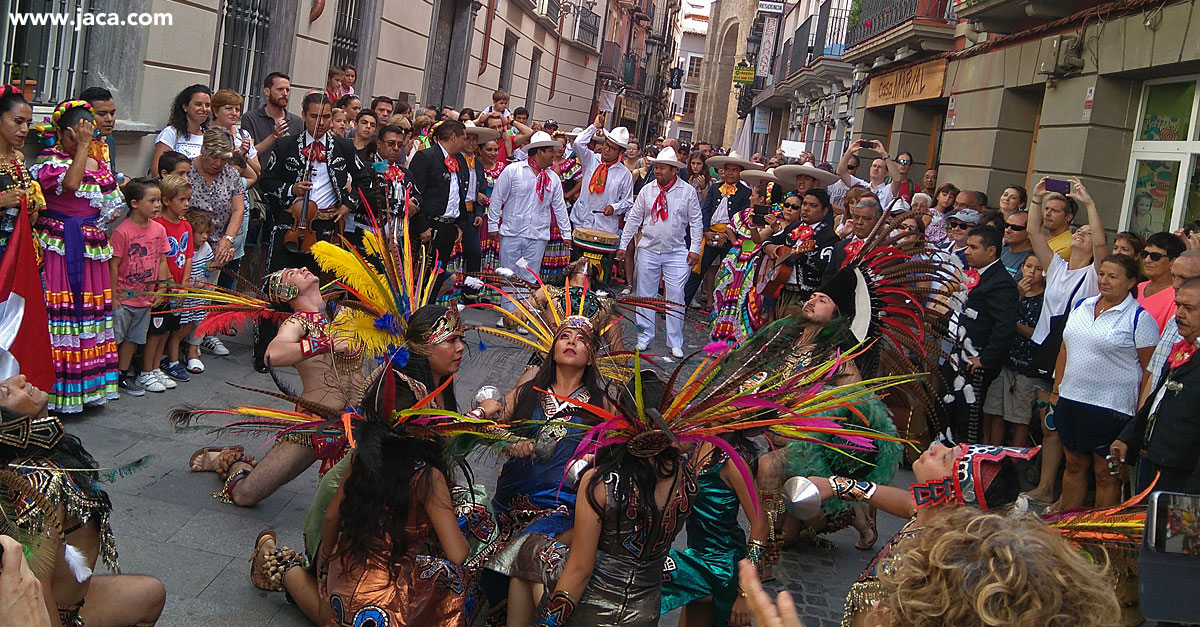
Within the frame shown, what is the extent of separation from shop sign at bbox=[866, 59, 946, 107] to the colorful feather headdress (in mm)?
13373

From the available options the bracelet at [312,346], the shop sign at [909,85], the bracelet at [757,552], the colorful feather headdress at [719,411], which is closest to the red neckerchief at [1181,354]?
the colorful feather headdress at [719,411]

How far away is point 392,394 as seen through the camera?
3.68 metres

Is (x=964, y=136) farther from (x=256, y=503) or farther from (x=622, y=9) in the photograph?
(x=622, y=9)

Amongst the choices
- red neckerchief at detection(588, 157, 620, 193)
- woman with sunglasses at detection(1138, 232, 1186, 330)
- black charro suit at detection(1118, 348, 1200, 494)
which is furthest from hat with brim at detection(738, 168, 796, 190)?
black charro suit at detection(1118, 348, 1200, 494)

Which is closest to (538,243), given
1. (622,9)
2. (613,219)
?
(613,219)

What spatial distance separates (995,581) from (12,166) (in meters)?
5.56

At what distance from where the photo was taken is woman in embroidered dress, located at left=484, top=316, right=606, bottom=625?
4.05 metres

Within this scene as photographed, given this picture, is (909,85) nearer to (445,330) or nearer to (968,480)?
(445,330)

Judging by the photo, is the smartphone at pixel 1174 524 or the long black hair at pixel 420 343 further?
the long black hair at pixel 420 343

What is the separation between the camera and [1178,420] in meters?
5.10

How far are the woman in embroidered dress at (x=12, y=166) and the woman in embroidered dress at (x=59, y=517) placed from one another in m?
2.97

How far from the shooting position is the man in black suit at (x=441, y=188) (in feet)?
33.7

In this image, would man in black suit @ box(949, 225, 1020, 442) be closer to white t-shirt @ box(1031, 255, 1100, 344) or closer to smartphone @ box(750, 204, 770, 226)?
white t-shirt @ box(1031, 255, 1100, 344)

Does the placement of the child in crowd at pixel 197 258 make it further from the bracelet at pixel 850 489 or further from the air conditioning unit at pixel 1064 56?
the air conditioning unit at pixel 1064 56
